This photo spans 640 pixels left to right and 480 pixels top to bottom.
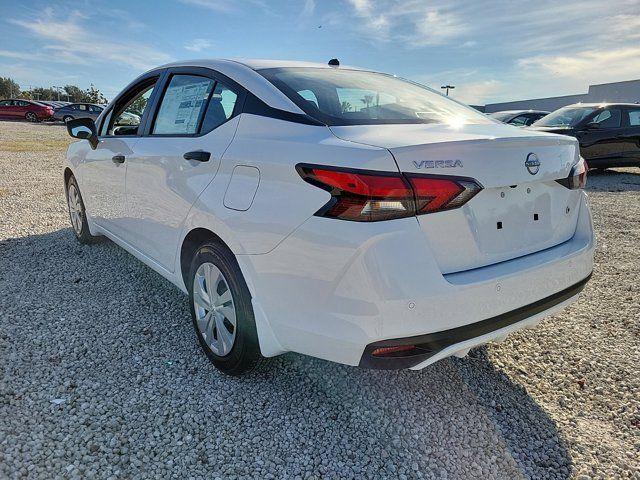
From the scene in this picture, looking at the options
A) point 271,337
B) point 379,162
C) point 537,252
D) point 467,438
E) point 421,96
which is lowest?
point 467,438

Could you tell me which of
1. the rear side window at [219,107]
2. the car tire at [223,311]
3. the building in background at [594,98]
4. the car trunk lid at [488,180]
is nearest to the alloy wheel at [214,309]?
the car tire at [223,311]

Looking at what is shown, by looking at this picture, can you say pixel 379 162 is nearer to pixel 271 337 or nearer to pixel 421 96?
pixel 271 337

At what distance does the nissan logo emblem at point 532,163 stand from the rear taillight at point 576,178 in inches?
9.9

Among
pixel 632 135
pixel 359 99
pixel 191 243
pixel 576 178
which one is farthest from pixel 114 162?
pixel 632 135

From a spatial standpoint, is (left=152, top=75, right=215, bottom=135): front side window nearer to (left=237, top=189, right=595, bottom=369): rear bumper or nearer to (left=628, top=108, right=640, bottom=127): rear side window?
(left=237, top=189, right=595, bottom=369): rear bumper

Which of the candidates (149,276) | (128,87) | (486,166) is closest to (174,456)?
(486,166)

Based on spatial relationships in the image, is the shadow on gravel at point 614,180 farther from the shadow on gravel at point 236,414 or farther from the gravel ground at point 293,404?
the shadow on gravel at point 236,414

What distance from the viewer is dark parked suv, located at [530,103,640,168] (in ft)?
33.3

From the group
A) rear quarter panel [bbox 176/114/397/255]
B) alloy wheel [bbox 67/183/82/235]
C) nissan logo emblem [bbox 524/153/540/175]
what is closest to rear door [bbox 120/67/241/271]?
rear quarter panel [bbox 176/114/397/255]

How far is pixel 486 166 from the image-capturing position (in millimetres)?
1928

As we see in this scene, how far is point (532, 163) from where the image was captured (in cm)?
210

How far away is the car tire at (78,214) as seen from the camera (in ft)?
15.4

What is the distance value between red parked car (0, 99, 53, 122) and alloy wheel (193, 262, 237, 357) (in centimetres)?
3445

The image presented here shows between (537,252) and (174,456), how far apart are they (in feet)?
6.05
